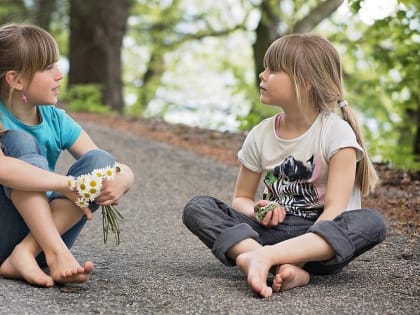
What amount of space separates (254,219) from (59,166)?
3379 millimetres

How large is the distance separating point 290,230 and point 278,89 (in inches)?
23.7

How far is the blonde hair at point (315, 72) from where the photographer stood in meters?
2.90

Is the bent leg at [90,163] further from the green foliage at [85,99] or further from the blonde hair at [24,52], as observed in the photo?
the green foliage at [85,99]

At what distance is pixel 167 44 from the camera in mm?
17094

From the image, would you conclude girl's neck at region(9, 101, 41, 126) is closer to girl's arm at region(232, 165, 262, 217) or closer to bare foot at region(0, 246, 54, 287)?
bare foot at region(0, 246, 54, 287)

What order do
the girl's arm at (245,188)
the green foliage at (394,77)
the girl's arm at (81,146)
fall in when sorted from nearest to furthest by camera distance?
the girl's arm at (81,146), the girl's arm at (245,188), the green foliage at (394,77)

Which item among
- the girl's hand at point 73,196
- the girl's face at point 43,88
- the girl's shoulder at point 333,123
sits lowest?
the girl's hand at point 73,196

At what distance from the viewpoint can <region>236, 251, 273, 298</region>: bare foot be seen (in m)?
2.40

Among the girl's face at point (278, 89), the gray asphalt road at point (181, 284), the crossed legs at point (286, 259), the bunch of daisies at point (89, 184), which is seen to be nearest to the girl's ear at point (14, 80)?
the bunch of daisies at point (89, 184)

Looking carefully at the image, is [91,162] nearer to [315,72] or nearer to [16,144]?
[16,144]

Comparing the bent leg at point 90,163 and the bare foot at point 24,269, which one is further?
the bent leg at point 90,163

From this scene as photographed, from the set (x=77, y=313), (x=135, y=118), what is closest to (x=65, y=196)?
(x=77, y=313)

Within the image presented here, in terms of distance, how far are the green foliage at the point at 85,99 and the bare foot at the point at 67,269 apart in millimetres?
8409

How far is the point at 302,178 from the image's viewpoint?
2.88m
